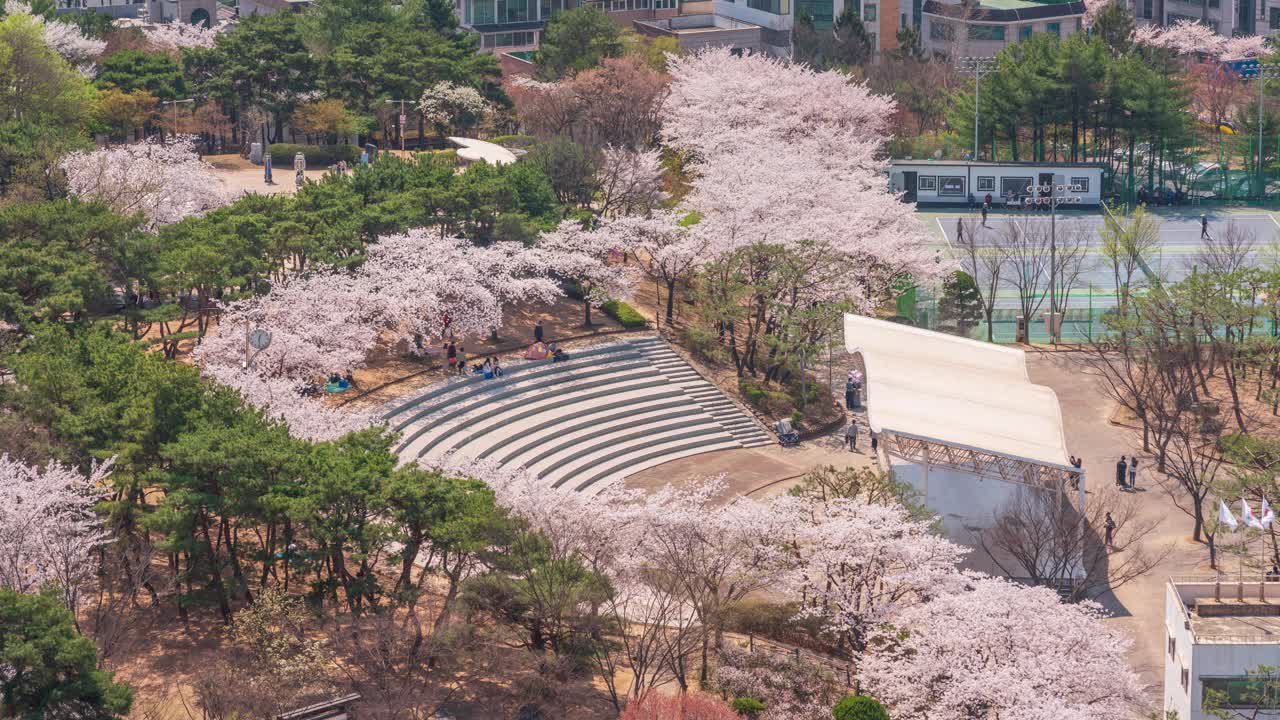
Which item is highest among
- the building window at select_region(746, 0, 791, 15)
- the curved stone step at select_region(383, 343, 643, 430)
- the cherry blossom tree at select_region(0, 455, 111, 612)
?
the building window at select_region(746, 0, 791, 15)

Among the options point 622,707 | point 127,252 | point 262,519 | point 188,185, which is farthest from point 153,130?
point 622,707

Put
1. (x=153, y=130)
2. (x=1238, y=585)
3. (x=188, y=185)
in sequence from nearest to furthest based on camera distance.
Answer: (x=1238, y=585) → (x=188, y=185) → (x=153, y=130)

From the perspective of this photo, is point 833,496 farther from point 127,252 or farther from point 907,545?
point 127,252

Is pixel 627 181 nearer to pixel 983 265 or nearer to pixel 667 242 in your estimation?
pixel 667 242

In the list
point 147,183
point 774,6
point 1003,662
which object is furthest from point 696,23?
point 1003,662

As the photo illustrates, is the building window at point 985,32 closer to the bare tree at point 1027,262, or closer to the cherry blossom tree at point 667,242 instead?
the bare tree at point 1027,262

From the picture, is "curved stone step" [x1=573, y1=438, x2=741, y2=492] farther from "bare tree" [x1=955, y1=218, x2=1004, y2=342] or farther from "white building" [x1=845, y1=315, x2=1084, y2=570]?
"bare tree" [x1=955, y1=218, x2=1004, y2=342]

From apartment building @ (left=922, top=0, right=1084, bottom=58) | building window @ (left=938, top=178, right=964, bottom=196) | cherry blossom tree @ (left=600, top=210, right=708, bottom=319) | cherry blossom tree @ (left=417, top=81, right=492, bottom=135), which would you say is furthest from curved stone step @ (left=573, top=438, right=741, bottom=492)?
apartment building @ (left=922, top=0, right=1084, bottom=58)
